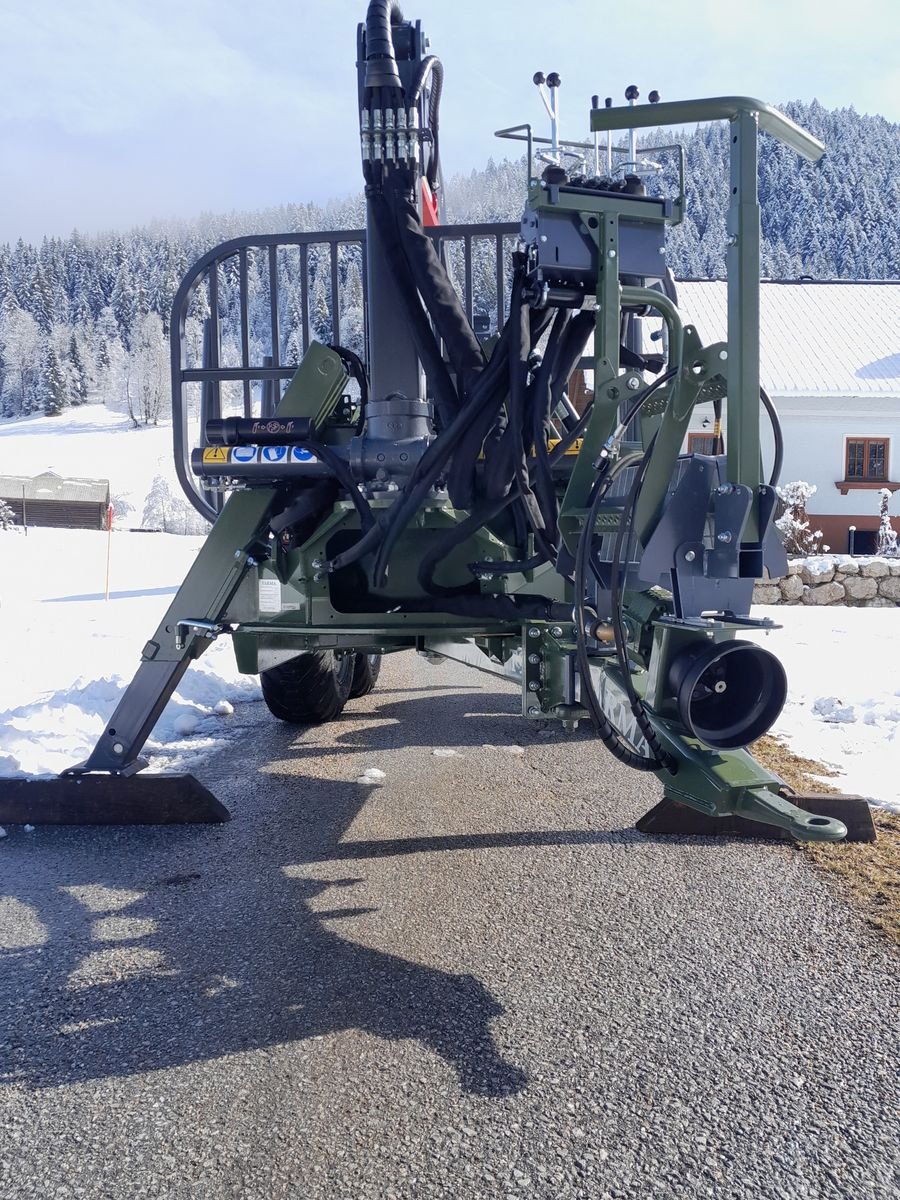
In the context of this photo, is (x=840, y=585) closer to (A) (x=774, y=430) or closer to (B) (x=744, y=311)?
(A) (x=774, y=430)

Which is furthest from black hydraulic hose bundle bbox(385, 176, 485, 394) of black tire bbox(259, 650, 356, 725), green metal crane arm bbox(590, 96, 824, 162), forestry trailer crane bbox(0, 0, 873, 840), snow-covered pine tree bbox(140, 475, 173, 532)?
snow-covered pine tree bbox(140, 475, 173, 532)

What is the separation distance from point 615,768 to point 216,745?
2.28m

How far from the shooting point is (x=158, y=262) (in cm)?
11881

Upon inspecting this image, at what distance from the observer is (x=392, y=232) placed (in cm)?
401

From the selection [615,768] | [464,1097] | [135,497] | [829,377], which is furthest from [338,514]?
[135,497]

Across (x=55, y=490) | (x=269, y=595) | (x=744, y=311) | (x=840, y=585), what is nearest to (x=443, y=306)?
(x=744, y=311)

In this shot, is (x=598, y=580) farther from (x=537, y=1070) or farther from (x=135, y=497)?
(x=135, y=497)

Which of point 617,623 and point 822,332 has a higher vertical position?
point 822,332

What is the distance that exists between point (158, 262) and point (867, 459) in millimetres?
111030

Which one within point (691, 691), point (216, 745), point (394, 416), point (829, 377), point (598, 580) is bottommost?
point (216, 745)

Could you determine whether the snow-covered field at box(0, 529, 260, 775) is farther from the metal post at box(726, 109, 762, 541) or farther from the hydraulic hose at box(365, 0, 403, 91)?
the metal post at box(726, 109, 762, 541)

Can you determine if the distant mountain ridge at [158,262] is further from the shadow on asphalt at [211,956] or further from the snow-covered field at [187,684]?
the shadow on asphalt at [211,956]

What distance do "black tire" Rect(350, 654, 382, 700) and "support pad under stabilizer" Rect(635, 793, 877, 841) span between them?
3.33m

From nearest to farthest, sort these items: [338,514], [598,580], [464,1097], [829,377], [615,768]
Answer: [464,1097], [598,580], [338,514], [615,768], [829,377]
